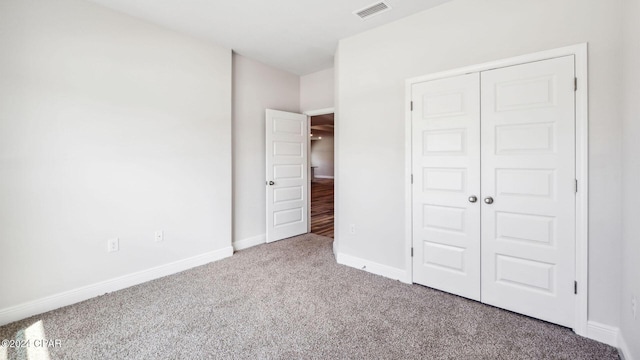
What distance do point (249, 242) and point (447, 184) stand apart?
2805mm

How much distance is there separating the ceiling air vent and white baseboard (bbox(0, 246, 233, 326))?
3212mm

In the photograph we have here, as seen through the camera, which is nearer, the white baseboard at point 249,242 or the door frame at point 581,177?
the door frame at point 581,177

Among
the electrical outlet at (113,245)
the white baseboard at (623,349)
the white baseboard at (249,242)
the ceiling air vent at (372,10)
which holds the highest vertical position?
the ceiling air vent at (372,10)

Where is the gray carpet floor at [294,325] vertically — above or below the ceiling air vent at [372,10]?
below

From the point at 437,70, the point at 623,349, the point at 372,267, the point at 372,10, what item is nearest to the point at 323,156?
the point at 372,267

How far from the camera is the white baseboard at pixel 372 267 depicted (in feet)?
9.26

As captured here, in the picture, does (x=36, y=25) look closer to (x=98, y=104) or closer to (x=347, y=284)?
(x=98, y=104)

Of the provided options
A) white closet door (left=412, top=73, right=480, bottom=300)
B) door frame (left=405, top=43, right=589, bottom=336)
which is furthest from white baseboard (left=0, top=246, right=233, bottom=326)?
door frame (left=405, top=43, right=589, bottom=336)

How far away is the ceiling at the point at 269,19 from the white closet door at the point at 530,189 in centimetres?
114

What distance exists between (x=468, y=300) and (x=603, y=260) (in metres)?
0.98

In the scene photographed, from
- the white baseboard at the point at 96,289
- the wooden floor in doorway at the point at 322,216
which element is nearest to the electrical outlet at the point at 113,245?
the white baseboard at the point at 96,289

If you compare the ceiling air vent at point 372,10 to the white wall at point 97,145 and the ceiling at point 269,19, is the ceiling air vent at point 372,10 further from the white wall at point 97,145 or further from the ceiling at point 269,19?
the white wall at point 97,145

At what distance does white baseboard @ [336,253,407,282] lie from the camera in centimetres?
282

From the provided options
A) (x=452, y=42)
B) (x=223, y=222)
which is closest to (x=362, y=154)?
(x=452, y=42)
